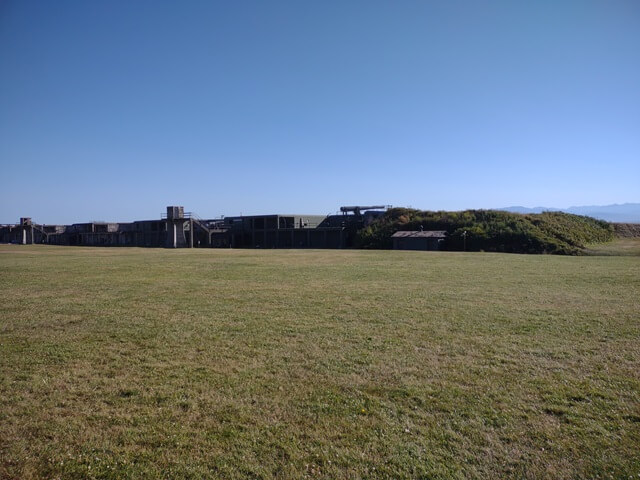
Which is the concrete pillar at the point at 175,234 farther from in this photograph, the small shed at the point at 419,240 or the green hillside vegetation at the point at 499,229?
the small shed at the point at 419,240

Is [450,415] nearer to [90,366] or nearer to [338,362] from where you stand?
[338,362]

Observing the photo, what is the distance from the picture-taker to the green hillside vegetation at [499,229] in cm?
4797

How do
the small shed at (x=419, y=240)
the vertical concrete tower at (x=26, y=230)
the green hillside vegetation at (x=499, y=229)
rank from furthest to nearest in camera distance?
the vertical concrete tower at (x=26, y=230), the small shed at (x=419, y=240), the green hillside vegetation at (x=499, y=229)

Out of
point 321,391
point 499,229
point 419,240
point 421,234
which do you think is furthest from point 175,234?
point 321,391

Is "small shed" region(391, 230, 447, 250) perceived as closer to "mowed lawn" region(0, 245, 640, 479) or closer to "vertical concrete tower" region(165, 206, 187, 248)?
"vertical concrete tower" region(165, 206, 187, 248)

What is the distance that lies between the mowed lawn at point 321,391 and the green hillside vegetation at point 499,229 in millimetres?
38348

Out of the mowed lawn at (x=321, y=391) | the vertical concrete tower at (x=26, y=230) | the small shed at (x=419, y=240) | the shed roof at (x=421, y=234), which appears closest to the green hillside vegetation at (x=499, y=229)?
the shed roof at (x=421, y=234)

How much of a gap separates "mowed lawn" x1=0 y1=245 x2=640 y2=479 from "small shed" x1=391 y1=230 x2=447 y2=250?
129ft

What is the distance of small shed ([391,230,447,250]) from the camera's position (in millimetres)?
51719

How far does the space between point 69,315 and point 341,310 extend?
24.2 feet

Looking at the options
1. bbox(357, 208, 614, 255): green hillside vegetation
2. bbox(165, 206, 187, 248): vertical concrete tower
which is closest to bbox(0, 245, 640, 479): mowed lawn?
bbox(357, 208, 614, 255): green hillside vegetation

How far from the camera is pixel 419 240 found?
5278 centimetres

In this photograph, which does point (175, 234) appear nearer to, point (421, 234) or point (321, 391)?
point (421, 234)

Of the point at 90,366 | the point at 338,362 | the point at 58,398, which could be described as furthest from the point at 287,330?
the point at 58,398
